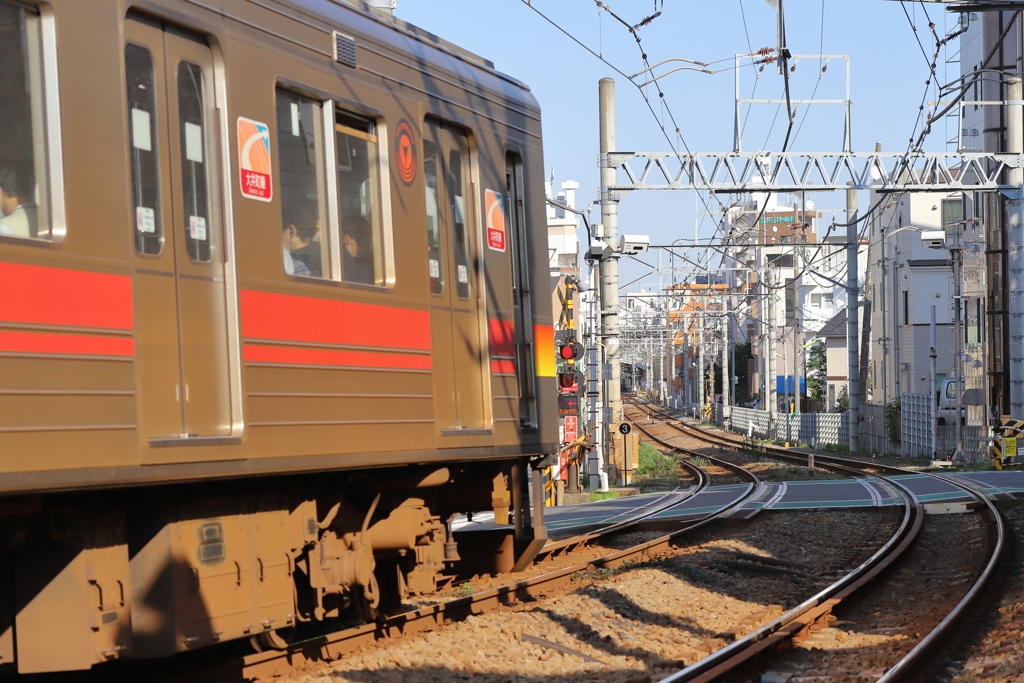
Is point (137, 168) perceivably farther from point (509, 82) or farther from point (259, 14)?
point (509, 82)

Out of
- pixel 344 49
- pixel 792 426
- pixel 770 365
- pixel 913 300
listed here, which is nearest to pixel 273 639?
pixel 344 49

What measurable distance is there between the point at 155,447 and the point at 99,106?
1498mm

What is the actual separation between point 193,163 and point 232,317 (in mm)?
763

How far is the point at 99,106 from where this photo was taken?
4.87 meters

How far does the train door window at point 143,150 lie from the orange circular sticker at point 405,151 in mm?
1984

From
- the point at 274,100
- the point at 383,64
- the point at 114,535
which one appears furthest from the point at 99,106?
the point at 383,64

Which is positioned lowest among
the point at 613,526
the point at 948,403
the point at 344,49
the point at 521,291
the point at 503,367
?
the point at 948,403

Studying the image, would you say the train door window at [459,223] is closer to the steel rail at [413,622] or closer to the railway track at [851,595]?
the steel rail at [413,622]

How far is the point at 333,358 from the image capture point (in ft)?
20.2

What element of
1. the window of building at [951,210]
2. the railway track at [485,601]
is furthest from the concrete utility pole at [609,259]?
the window of building at [951,210]

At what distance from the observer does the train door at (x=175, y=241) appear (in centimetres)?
504

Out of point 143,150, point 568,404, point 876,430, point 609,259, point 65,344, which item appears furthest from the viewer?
point 876,430

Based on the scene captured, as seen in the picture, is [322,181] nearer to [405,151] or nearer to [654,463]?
[405,151]

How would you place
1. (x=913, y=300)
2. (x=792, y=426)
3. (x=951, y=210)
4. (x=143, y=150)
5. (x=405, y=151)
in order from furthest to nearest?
(x=913, y=300), (x=792, y=426), (x=951, y=210), (x=405, y=151), (x=143, y=150)
